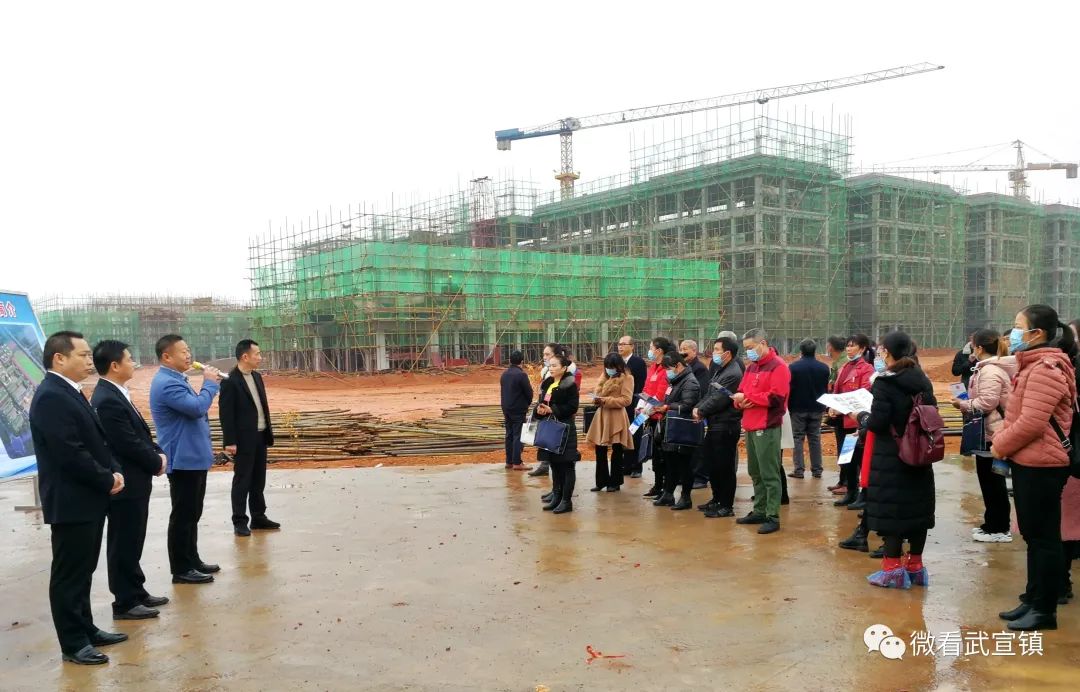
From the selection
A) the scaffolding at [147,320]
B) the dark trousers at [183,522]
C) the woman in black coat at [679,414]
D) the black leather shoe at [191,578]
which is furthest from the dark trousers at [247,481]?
the scaffolding at [147,320]

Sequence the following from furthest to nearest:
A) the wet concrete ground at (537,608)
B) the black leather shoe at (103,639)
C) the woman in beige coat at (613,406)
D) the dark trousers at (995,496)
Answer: the woman in beige coat at (613,406) → the dark trousers at (995,496) → the black leather shoe at (103,639) → the wet concrete ground at (537,608)

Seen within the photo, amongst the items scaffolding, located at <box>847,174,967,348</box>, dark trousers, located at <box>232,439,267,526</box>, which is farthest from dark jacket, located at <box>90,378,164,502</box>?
scaffolding, located at <box>847,174,967,348</box>

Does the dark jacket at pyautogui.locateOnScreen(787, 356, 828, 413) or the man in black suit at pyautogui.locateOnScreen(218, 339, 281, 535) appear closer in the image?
the man in black suit at pyautogui.locateOnScreen(218, 339, 281, 535)

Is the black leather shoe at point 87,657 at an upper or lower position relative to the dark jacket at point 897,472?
lower

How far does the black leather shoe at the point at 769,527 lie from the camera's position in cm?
655

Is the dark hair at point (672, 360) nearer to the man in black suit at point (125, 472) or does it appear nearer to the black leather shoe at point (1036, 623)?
the black leather shoe at point (1036, 623)

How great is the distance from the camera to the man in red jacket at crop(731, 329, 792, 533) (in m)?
6.61

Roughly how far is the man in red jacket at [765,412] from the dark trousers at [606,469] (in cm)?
211

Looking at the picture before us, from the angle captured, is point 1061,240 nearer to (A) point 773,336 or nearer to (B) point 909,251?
(B) point 909,251

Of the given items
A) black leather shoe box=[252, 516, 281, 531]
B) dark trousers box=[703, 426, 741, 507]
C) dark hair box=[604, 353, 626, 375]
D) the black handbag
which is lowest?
black leather shoe box=[252, 516, 281, 531]

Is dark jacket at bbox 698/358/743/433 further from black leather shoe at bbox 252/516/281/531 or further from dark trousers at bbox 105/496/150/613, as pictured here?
dark trousers at bbox 105/496/150/613

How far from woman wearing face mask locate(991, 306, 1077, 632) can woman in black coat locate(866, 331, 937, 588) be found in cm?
64

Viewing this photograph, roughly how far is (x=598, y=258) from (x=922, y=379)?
34075mm

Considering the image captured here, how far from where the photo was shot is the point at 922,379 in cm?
491
